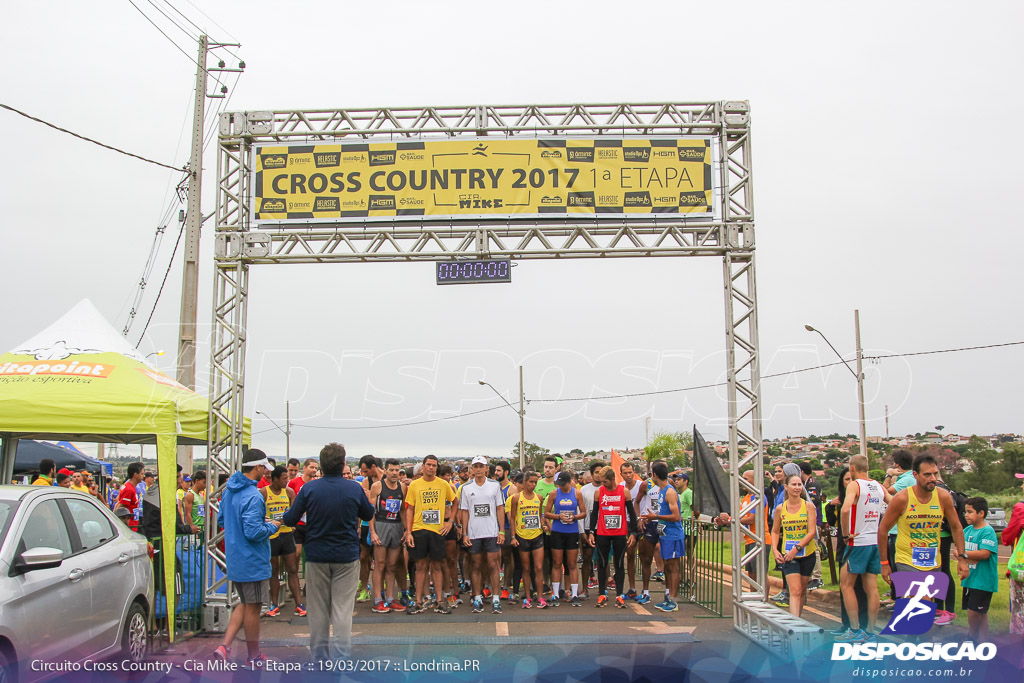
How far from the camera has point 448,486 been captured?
10.6 m

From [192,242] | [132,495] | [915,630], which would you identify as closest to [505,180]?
[915,630]

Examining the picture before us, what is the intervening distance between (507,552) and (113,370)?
604cm

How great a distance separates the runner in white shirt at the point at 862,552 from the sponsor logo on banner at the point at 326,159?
7.47 m

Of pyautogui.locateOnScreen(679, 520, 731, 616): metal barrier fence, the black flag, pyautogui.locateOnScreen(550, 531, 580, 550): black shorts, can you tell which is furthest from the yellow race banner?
pyautogui.locateOnScreen(679, 520, 731, 616): metal barrier fence

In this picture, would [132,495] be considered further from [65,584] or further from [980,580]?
[980,580]

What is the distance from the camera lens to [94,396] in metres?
8.97

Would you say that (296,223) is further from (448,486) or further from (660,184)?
(660,184)

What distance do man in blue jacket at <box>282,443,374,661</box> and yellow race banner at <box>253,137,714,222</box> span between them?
437 centimetres

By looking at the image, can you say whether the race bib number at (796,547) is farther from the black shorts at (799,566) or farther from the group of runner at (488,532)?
the group of runner at (488,532)

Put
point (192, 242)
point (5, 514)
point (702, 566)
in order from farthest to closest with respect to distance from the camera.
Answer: point (192, 242) → point (702, 566) → point (5, 514)

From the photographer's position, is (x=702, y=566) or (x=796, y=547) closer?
(x=796, y=547)

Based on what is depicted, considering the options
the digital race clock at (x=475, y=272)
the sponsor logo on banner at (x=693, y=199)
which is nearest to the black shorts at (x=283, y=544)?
the digital race clock at (x=475, y=272)

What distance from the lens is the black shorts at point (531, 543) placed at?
10.9m

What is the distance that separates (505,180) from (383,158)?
1664 millimetres
